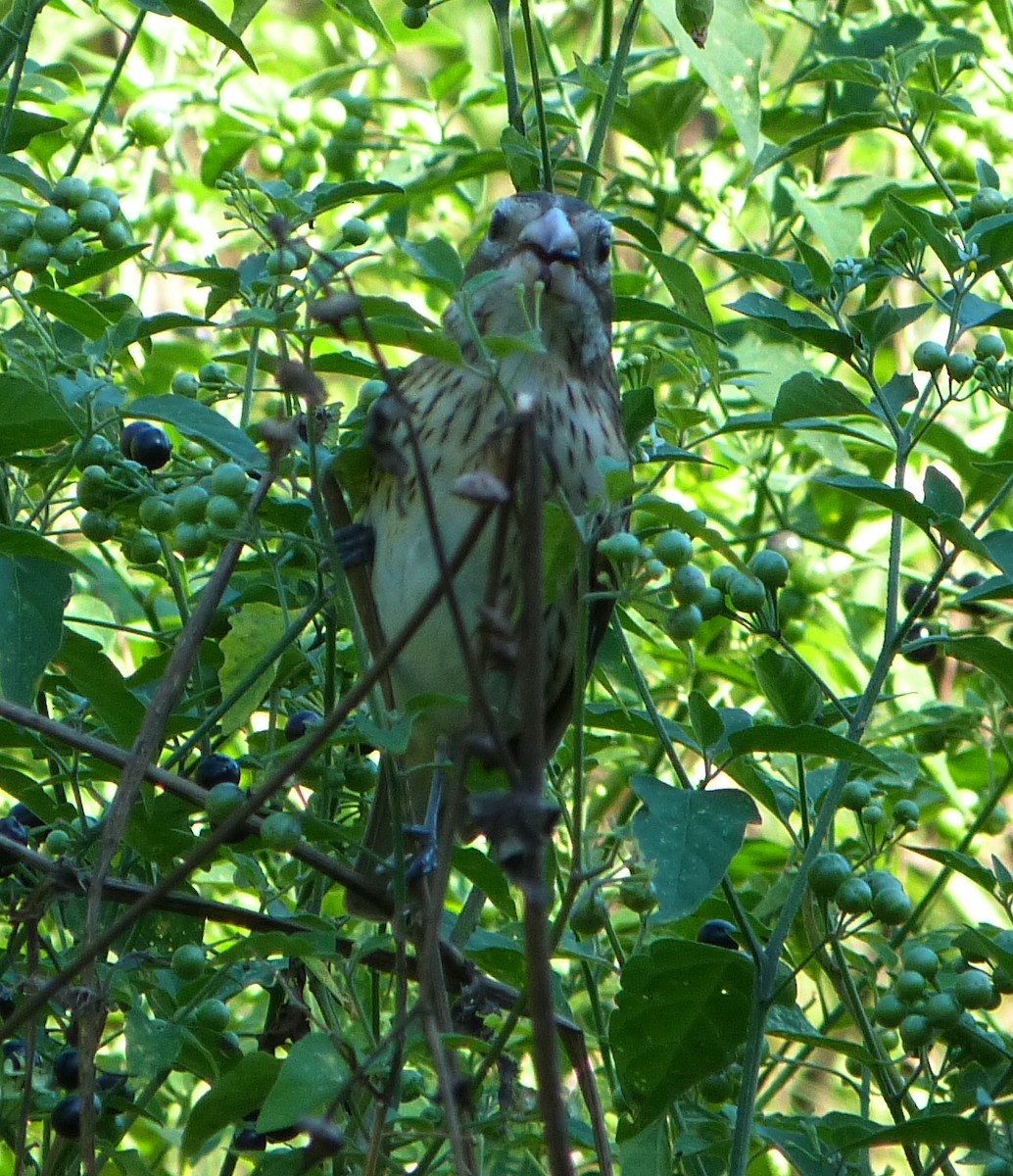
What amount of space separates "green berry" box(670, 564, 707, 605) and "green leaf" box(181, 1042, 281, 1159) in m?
0.69

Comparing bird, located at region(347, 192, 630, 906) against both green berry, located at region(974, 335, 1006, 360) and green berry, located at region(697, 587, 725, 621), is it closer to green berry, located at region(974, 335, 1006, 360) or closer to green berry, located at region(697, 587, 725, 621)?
green berry, located at region(697, 587, 725, 621)

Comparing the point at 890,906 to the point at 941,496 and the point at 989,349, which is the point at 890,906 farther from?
the point at 989,349

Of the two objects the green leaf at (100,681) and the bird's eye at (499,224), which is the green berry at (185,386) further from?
the bird's eye at (499,224)

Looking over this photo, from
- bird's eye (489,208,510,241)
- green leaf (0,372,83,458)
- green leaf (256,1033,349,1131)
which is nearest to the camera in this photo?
green leaf (256,1033,349,1131)

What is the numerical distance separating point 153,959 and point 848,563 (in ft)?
6.75

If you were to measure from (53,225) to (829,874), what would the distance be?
1241mm

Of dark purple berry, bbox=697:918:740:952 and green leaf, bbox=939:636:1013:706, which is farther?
dark purple berry, bbox=697:918:740:952

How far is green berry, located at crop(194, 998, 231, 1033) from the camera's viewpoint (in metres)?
2.19

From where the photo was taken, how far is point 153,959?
2.10 meters

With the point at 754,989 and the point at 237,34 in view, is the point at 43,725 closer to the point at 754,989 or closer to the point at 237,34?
the point at 754,989

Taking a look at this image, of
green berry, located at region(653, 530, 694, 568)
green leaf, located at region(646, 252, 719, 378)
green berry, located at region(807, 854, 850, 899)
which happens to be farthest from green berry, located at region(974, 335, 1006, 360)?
green berry, located at region(807, 854, 850, 899)

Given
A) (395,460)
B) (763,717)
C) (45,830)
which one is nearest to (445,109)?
(763,717)

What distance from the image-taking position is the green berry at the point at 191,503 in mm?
2121

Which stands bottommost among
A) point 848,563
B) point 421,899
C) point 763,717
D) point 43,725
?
point 421,899
